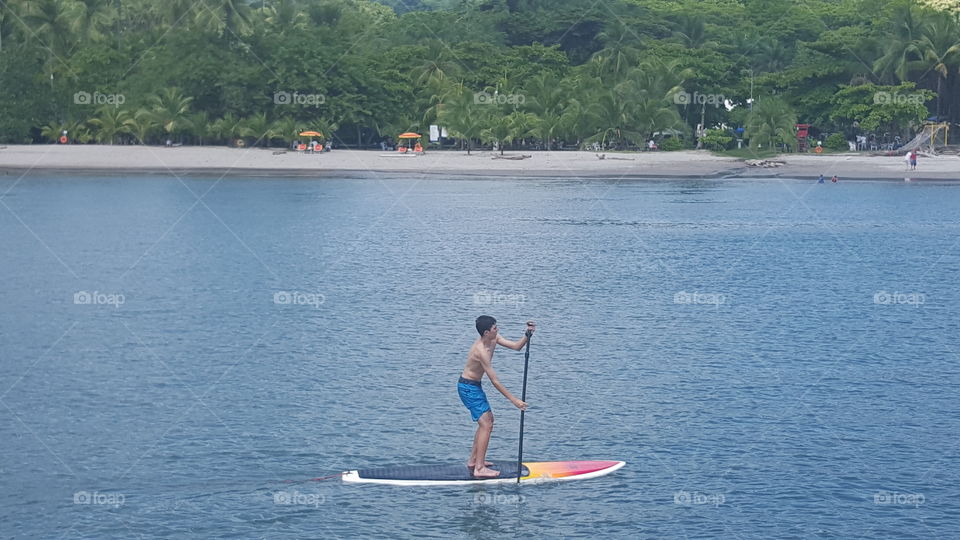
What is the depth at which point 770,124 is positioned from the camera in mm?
103125

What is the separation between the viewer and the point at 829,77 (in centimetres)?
10869

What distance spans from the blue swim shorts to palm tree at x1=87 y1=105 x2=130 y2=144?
89500 mm

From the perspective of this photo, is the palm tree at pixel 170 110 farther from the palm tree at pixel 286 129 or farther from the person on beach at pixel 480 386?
the person on beach at pixel 480 386

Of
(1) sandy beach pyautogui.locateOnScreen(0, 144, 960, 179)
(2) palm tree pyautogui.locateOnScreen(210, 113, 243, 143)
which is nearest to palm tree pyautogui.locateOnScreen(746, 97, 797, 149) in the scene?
(1) sandy beach pyautogui.locateOnScreen(0, 144, 960, 179)

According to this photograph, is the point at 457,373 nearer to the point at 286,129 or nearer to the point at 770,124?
the point at 286,129

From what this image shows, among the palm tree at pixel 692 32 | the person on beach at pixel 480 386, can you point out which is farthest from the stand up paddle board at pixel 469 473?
the palm tree at pixel 692 32

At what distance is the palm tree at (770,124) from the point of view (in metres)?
103

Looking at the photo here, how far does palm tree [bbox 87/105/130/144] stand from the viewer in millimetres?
104600

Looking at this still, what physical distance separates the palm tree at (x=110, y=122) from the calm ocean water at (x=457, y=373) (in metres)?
40.2

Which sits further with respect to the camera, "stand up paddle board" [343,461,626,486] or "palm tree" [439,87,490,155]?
"palm tree" [439,87,490,155]

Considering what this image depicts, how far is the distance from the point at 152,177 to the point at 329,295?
2276 inches

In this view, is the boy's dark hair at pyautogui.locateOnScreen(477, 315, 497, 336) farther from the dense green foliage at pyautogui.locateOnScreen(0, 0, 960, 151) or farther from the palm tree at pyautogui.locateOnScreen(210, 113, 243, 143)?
the palm tree at pyautogui.locateOnScreen(210, 113, 243, 143)

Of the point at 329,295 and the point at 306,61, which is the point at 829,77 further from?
the point at 329,295

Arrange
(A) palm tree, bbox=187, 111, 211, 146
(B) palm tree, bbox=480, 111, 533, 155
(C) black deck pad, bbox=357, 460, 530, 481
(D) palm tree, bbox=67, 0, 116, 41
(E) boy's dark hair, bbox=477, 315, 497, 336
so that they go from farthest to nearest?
1. (D) palm tree, bbox=67, 0, 116, 41
2. (A) palm tree, bbox=187, 111, 211, 146
3. (B) palm tree, bbox=480, 111, 533, 155
4. (C) black deck pad, bbox=357, 460, 530, 481
5. (E) boy's dark hair, bbox=477, 315, 497, 336
